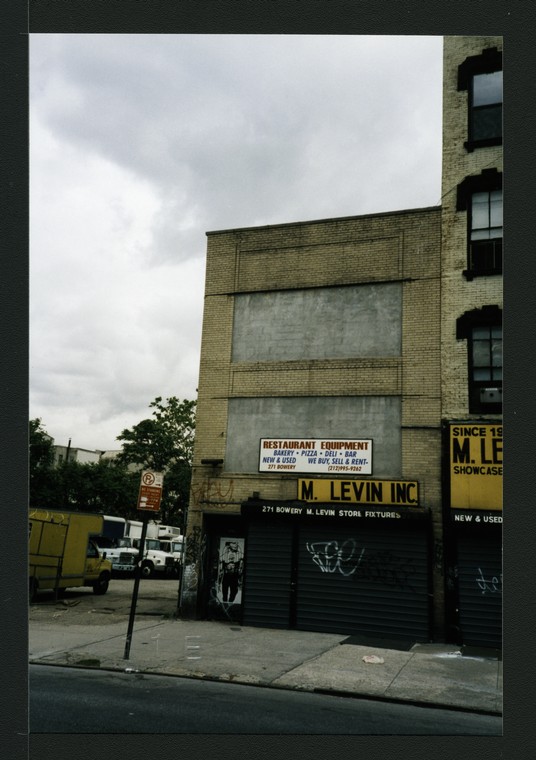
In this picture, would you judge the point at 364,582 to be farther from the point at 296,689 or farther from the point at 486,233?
the point at 486,233

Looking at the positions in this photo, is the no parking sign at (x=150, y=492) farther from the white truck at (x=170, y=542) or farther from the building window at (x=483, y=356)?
the white truck at (x=170, y=542)

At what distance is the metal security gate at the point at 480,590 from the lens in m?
14.3

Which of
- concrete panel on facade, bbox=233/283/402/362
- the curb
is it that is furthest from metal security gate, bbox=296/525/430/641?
the curb

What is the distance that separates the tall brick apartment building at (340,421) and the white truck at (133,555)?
13.9 metres

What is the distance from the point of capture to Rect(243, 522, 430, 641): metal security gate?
14.9 m

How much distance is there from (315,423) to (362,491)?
2.08 metres

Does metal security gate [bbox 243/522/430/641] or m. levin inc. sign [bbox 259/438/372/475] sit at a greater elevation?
m. levin inc. sign [bbox 259/438/372/475]

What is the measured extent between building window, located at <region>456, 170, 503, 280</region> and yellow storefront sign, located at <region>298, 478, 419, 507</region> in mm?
5321

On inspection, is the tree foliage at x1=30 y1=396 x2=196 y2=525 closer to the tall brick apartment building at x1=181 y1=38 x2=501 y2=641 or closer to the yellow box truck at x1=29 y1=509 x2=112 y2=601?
the yellow box truck at x1=29 y1=509 x2=112 y2=601

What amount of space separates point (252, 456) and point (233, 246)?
19.3ft

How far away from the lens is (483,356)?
15.5m

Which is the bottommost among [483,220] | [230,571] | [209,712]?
[209,712]

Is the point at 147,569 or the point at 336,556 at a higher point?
the point at 336,556

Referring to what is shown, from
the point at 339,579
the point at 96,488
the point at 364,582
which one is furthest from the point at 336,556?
the point at 96,488
